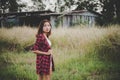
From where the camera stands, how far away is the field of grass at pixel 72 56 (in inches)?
279

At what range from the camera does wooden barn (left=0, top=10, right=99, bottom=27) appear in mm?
19078

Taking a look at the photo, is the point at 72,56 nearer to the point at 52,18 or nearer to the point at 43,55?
the point at 43,55

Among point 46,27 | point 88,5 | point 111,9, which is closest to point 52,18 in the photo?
point 111,9

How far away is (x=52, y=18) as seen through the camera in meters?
19.0

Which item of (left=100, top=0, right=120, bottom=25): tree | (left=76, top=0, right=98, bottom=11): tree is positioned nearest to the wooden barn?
(left=100, top=0, right=120, bottom=25): tree

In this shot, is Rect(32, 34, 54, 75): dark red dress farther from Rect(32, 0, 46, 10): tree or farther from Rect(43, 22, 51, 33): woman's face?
Rect(32, 0, 46, 10): tree

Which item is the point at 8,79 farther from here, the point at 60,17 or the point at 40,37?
the point at 60,17

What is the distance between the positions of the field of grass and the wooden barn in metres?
7.75

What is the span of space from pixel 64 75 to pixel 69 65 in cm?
89

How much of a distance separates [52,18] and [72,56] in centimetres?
1069

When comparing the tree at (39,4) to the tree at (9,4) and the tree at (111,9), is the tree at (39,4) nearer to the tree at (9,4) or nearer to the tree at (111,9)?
the tree at (9,4)

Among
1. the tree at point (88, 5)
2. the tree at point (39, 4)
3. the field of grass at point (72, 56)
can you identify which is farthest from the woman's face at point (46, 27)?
the tree at point (39, 4)

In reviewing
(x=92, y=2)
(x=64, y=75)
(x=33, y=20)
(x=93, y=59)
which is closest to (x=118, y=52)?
(x=93, y=59)

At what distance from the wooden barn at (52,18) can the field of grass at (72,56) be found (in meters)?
7.75
